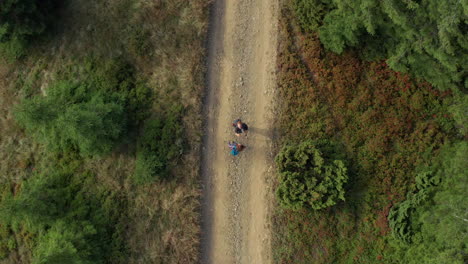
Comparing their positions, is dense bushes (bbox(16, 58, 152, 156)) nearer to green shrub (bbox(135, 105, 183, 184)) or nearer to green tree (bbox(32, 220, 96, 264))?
green shrub (bbox(135, 105, 183, 184))

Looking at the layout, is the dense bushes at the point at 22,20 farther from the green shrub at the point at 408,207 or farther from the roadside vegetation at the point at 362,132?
the green shrub at the point at 408,207

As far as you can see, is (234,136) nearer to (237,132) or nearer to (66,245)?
(237,132)

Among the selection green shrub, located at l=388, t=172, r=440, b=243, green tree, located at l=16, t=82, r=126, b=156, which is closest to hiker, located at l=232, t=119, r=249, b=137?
green tree, located at l=16, t=82, r=126, b=156

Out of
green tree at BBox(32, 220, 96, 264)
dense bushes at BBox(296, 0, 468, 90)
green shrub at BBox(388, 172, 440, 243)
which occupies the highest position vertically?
dense bushes at BBox(296, 0, 468, 90)

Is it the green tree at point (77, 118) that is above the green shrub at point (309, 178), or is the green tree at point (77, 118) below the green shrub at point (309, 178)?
above

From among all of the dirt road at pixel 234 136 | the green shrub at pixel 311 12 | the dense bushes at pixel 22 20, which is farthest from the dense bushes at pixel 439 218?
the dense bushes at pixel 22 20

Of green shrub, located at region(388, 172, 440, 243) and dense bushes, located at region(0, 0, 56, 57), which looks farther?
dense bushes, located at region(0, 0, 56, 57)

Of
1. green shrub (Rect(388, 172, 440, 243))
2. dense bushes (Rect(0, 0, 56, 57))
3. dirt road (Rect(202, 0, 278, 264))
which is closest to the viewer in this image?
green shrub (Rect(388, 172, 440, 243))
